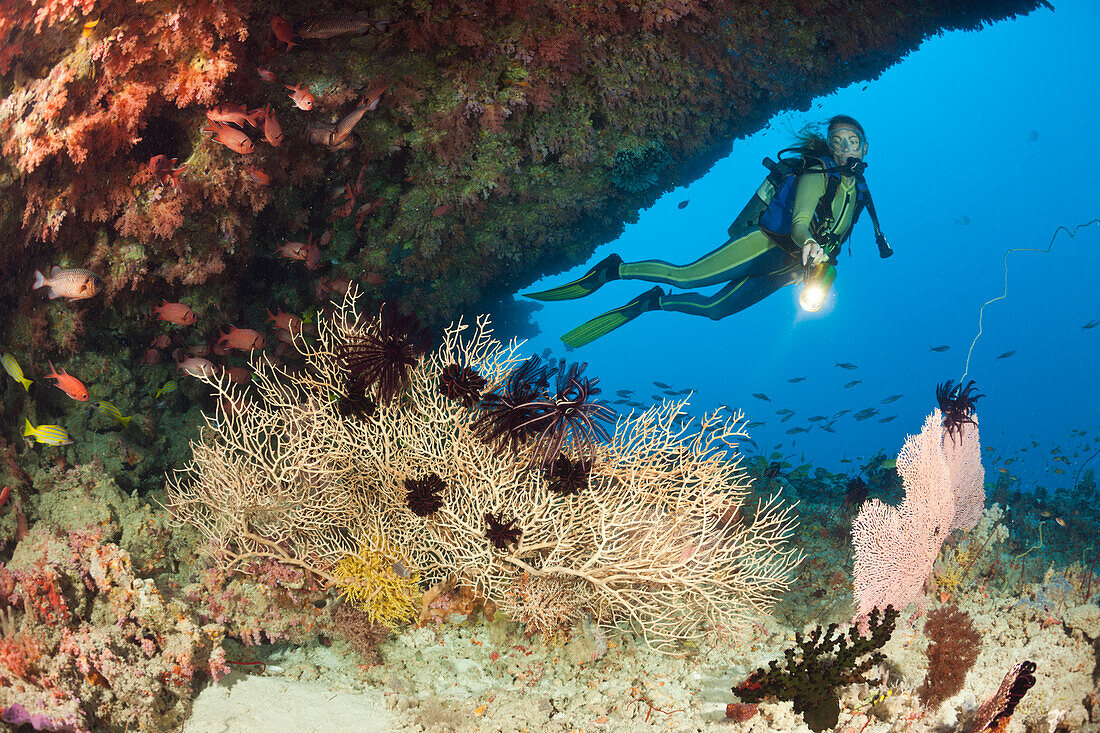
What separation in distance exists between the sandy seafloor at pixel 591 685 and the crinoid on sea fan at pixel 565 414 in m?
1.64

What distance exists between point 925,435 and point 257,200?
6.59 metres

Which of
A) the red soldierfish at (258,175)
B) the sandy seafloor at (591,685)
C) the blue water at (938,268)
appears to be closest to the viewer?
the sandy seafloor at (591,685)

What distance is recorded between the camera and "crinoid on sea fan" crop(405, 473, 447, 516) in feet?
11.7

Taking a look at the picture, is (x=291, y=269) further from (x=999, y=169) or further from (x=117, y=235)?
(x=999, y=169)

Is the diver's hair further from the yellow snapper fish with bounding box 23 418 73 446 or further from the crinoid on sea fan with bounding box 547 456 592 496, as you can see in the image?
the yellow snapper fish with bounding box 23 418 73 446

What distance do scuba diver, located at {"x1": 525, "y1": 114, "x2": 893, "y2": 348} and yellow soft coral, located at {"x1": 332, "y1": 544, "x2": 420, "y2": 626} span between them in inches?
150

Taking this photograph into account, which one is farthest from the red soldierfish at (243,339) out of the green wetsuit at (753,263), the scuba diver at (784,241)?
the green wetsuit at (753,263)

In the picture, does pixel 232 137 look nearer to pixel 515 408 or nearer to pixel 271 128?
pixel 271 128


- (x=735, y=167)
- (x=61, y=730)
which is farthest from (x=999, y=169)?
(x=61, y=730)

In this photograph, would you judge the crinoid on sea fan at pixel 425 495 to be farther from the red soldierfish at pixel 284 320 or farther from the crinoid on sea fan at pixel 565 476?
the red soldierfish at pixel 284 320

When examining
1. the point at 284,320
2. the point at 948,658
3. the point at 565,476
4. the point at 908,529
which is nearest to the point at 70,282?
the point at 284,320

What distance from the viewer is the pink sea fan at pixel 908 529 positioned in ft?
13.7

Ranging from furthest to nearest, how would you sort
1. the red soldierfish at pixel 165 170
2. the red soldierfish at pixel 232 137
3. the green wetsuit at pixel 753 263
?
1. the green wetsuit at pixel 753 263
2. the red soldierfish at pixel 165 170
3. the red soldierfish at pixel 232 137

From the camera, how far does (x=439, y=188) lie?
242 inches
